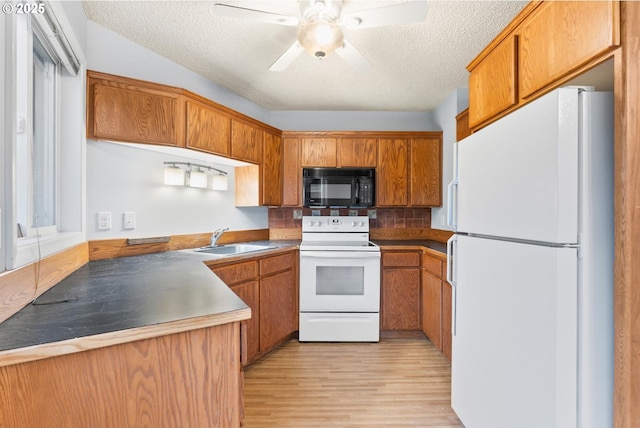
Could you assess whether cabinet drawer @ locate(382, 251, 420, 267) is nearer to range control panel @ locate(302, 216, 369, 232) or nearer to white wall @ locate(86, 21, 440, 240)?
range control panel @ locate(302, 216, 369, 232)

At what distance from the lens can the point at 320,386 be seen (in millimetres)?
1973

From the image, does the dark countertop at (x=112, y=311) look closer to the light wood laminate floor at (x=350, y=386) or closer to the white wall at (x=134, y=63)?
the light wood laminate floor at (x=350, y=386)

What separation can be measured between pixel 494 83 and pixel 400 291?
186 cm

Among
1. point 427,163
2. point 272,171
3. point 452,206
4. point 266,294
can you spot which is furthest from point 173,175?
point 427,163

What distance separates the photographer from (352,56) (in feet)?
5.84

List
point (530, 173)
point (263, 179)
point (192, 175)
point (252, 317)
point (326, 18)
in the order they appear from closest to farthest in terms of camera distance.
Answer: point (530, 173), point (326, 18), point (252, 317), point (192, 175), point (263, 179)

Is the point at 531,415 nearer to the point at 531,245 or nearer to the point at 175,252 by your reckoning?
the point at 531,245

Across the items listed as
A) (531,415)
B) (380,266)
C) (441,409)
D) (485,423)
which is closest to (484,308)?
(531,415)

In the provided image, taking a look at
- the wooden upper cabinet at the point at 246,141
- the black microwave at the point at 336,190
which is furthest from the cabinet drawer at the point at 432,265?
the wooden upper cabinet at the point at 246,141

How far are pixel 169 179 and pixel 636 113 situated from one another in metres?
2.48

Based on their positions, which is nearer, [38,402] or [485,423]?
[38,402]

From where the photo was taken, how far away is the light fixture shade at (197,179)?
240 cm

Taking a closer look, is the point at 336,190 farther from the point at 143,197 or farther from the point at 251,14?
the point at 251,14

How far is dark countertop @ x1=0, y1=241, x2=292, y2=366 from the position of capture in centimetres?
75
